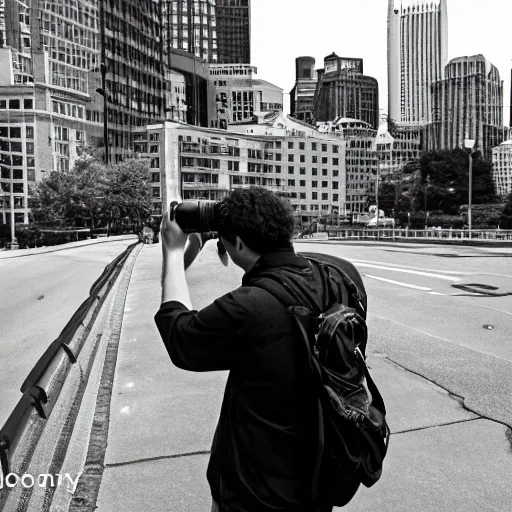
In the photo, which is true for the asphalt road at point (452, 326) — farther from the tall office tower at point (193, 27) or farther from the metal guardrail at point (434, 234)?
the tall office tower at point (193, 27)

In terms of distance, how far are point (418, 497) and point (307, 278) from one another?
2.15 m

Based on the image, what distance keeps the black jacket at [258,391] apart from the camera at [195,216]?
0.26 metres

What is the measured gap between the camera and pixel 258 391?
2090mm

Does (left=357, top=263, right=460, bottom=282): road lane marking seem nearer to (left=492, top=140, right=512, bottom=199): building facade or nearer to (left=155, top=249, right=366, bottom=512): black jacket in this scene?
(left=155, top=249, right=366, bottom=512): black jacket

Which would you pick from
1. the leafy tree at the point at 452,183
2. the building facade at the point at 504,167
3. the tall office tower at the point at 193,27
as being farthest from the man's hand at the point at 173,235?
the building facade at the point at 504,167

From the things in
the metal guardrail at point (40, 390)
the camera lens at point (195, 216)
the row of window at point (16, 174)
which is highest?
the row of window at point (16, 174)

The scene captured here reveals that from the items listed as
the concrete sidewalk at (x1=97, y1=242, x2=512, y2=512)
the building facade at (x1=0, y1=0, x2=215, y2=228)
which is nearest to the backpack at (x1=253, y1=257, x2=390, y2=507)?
the concrete sidewalk at (x1=97, y1=242, x2=512, y2=512)

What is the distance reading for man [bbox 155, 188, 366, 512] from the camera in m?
2.04

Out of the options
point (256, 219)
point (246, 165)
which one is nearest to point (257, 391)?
point (256, 219)

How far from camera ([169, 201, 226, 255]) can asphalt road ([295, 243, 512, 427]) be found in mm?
3697

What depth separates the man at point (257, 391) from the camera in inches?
80.3

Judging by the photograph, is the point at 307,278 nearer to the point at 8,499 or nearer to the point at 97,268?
the point at 8,499

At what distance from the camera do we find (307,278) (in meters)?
2.17

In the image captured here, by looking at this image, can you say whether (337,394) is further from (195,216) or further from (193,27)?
(193,27)
